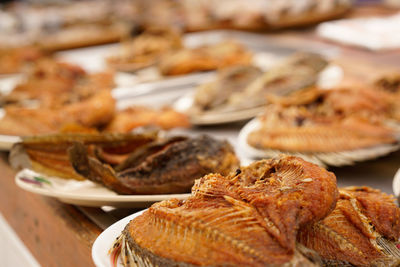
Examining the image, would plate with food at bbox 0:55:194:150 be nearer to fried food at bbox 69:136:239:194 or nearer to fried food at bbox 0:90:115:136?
fried food at bbox 0:90:115:136

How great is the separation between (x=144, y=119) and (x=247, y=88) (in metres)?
0.44

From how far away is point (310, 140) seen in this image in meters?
1.32

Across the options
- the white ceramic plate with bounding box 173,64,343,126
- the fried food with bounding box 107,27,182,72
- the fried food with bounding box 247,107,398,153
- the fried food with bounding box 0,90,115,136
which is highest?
the fried food with bounding box 0,90,115,136

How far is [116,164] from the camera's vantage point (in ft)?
3.77

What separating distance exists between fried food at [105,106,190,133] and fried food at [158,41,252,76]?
2.16 feet

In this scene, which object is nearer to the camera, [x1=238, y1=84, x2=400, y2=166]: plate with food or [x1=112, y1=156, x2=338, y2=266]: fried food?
[x1=112, y1=156, x2=338, y2=266]: fried food

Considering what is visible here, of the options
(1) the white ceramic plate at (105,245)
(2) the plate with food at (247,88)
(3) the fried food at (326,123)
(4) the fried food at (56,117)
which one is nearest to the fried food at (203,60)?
(2) the plate with food at (247,88)

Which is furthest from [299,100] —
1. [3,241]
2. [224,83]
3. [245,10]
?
[245,10]

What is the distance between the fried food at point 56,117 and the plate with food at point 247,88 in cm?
34

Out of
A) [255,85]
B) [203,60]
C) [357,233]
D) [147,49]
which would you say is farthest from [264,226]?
[147,49]

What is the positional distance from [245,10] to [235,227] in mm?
3518

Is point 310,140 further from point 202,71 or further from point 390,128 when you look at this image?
point 202,71

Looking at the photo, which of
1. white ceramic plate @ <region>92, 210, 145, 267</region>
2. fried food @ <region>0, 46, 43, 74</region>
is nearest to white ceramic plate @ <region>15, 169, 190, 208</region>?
white ceramic plate @ <region>92, 210, 145, 267</region>

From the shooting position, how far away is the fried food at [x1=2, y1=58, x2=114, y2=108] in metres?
2.15
